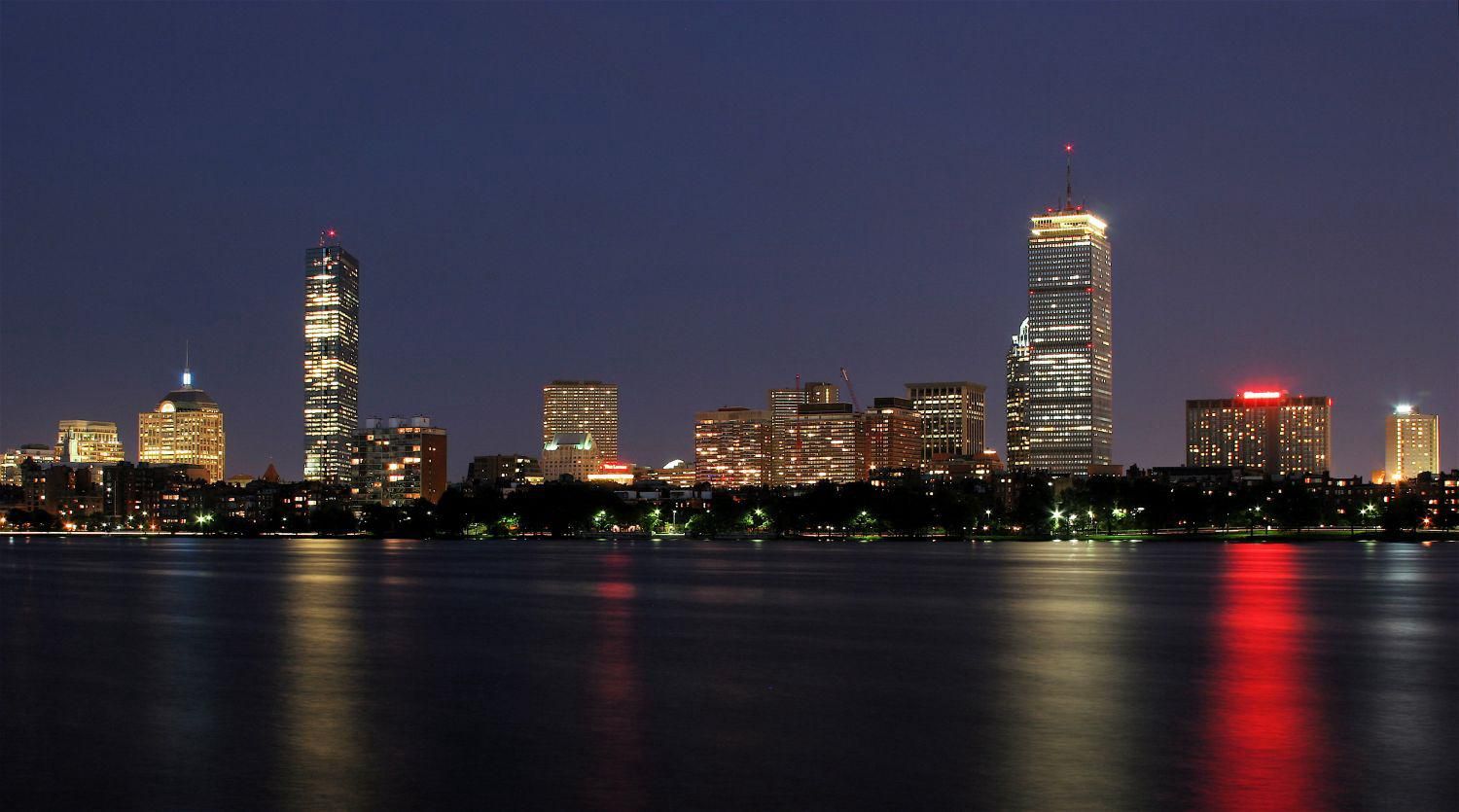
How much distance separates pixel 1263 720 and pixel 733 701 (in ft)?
34.1

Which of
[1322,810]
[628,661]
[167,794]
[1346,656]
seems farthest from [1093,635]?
[167,794]

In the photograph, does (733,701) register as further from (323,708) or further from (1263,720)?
(1263,720)

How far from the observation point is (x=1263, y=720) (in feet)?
95.8

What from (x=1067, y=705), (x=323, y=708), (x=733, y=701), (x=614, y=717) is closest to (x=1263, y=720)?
(x=1067, y=705)

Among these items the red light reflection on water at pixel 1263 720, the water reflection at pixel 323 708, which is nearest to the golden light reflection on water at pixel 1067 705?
the red light reflection on water at pixel 1263 720

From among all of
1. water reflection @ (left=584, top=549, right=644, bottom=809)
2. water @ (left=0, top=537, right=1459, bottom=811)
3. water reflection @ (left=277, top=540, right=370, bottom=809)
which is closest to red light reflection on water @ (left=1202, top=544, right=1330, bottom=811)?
water @ (left=0, top=537, right=1459, bottom=811)

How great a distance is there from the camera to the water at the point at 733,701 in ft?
74.0

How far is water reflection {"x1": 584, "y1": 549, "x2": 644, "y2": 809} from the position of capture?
22344mm

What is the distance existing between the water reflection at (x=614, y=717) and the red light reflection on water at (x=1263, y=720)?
8.17 meters

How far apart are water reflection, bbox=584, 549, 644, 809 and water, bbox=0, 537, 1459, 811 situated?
3.6 inches

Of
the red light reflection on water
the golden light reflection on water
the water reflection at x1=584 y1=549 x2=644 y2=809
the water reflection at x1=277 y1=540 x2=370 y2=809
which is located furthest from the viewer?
the water reflection at x1=277 y1=540 x2=370 y2=809

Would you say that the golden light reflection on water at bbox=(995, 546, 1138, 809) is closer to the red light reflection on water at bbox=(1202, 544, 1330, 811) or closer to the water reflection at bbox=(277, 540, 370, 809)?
the red light reflection on water at bbox=(1202, 544, 1330, 811)

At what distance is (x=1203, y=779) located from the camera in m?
22.8

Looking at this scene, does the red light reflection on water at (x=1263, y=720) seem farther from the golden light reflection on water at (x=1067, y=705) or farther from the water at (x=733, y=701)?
the golden light reflection on water at (x=1067, y=705)
